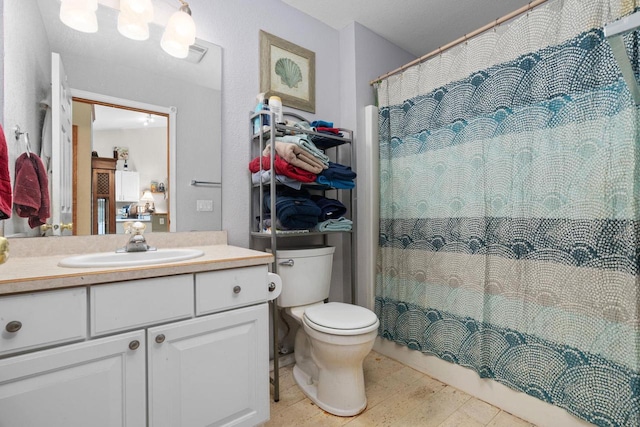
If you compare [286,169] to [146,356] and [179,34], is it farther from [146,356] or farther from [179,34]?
[146,356]

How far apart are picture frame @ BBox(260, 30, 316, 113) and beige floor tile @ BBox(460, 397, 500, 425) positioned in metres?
1.93

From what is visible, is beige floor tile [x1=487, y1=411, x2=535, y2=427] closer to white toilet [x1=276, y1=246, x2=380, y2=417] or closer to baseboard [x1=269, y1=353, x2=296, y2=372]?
white toilet [x1=276, y1=246, x2=380, y2=417]

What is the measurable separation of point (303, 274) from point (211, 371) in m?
0.74

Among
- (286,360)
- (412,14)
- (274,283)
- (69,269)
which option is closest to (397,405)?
(286,360)

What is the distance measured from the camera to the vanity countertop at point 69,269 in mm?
826

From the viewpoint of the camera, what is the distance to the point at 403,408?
154 centimetres

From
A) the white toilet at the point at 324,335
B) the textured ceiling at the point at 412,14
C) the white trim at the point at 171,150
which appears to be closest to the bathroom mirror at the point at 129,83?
the white trim at the point at 171,150

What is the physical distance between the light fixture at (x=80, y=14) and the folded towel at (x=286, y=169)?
0.92m

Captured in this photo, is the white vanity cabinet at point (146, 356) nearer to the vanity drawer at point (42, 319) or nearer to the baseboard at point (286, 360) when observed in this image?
the vanity drawer at point (42, 319)

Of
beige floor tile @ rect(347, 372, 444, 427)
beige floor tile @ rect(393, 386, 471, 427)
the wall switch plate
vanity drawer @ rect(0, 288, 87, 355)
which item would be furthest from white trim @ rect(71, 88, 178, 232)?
beige floor tile @ rect(393, 386, 471, 427)

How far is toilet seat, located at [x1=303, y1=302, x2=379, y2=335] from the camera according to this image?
4.70ft

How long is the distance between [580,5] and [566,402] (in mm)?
1631

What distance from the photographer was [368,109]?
214 cm

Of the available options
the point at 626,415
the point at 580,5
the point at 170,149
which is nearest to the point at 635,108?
the point at 580,5
